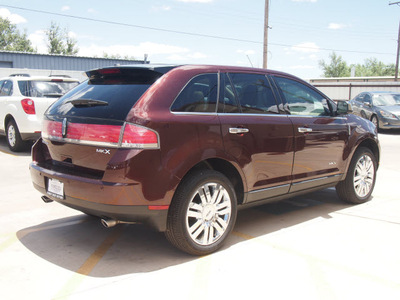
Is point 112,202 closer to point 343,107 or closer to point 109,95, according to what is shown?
point 109,95

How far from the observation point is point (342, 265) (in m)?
3.73

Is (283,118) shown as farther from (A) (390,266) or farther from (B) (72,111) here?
(B) (72,111)

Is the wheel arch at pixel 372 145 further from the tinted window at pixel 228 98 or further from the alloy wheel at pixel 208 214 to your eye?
the alloy wheel at pixel 208 214

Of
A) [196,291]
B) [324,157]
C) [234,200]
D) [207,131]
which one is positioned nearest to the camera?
[196,291]

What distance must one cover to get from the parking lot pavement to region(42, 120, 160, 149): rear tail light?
104cm

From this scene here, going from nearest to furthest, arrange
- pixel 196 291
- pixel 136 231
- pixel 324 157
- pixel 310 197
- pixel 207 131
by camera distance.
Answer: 1. pixel 196 291
2. pixel 207 131
3. pixel 136 231
4. pixel 324 157
5. pixel 310 197

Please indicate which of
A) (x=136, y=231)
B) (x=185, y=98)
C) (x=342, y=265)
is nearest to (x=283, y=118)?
(x=185, y=98)

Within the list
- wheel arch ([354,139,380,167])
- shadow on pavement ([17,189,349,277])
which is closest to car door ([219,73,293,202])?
shadow on pavement ([17,189,349,277])

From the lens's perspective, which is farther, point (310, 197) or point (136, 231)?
point (310, 197)

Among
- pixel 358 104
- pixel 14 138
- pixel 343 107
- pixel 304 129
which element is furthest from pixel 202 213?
pixel 358 104

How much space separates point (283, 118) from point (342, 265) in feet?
5.33

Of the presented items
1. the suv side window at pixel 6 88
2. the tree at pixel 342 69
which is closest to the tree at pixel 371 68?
the tree at pixel 342 69

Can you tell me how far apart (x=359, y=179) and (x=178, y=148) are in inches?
124

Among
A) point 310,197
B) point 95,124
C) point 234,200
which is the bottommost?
point 310,197
